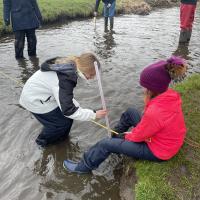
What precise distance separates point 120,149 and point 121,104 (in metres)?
3.05

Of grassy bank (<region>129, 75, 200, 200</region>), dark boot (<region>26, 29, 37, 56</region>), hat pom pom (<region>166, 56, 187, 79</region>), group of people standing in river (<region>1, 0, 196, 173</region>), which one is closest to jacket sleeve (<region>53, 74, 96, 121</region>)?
group of people standing in river (<region>1, 0, 196, 173</region>)

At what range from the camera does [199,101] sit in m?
6.98

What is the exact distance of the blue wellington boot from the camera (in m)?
5.45

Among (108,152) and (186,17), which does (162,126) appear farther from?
(186,17)

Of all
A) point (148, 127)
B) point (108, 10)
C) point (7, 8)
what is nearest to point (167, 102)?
point (148, 127)

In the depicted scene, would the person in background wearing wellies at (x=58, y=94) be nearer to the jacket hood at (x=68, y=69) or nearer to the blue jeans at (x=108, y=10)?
the jacket hood at (x=68, y=69)

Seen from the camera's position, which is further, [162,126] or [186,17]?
[186,17]

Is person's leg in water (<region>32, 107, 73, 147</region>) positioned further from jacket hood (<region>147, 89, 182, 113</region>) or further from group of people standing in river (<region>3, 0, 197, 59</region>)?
group of people standing in river (<region>3, 0, 197, 59</region>)

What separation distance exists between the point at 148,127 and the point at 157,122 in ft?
0.49

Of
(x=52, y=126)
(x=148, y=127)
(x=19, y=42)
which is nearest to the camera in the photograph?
(x=148, y=127)

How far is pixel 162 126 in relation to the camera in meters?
4.58

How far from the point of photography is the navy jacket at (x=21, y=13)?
409 inches

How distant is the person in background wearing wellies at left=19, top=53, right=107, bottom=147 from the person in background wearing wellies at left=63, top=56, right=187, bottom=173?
2.57ft

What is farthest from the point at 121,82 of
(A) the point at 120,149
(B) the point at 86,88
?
(A) the point at 120,149
